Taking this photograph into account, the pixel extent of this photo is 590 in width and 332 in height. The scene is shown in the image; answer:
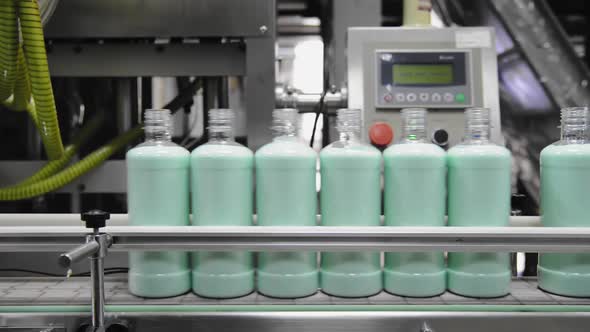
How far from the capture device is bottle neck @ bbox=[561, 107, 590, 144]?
765 mm

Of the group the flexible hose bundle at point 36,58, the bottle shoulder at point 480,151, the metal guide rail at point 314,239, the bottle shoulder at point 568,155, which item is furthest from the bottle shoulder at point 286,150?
the flexible hose bundle at point 36,58

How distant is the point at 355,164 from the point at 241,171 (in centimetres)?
18

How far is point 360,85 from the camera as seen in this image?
129 centimetres

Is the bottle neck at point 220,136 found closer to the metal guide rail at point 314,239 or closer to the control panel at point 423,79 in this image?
the metal guide rail at point 314,239

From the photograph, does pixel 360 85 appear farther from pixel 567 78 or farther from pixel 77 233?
pixel 567 78

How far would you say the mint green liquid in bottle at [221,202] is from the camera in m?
0.76

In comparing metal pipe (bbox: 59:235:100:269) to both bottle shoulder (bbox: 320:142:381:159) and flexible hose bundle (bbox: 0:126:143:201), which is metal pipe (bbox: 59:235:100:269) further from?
flexible hose bundle (bbox: 0:126:143:201)

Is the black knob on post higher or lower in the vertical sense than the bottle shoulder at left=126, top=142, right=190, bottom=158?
lower

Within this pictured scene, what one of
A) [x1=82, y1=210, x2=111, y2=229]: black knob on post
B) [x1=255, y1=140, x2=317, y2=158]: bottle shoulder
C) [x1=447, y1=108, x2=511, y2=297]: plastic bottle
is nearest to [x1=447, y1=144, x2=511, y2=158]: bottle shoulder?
[x1=447, y1=108, x2=511, y2=297]: plastic bottle

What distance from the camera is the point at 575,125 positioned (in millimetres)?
765

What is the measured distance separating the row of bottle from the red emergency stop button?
441 millimetres

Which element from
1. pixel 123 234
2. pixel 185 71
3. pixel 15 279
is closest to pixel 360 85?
pixel 185 71

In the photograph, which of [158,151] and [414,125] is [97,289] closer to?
[158,151]

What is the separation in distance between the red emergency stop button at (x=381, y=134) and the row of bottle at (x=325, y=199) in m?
0.44
